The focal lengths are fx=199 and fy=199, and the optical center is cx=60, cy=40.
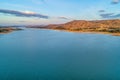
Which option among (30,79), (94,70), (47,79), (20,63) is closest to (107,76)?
(94,70)

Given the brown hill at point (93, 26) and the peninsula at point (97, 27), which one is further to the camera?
the brown hill at point (93, 26)

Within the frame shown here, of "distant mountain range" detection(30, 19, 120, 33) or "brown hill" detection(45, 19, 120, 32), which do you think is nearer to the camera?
"distant mountain range" detection(30, 19, 120, 33)

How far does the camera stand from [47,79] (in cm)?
1152

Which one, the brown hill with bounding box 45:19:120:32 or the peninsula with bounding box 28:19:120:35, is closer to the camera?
the peninsula with bounding box 28:19:120:35

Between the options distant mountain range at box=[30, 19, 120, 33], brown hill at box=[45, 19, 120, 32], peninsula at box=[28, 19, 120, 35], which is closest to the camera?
peninsula at box=[28, 19, 120, 35]

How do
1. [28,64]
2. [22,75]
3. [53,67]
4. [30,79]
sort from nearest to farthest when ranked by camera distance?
[30,79] → [22,75] → [53,67] → [28,64]

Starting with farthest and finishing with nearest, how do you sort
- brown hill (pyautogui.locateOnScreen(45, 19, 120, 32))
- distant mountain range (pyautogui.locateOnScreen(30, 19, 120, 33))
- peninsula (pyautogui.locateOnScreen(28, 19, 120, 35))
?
brown hill (pyautogui.locateOnScreen(45, 19, 120, 32))
distant mountain range (pyautogui.locateOnScreen(30, 19, 120, 33))
peninsula (pyautogui.locateOnScreen(28, 19, 120, 35))

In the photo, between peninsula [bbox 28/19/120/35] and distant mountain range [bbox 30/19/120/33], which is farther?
distant mountain range [bbox 30/19/120/33]

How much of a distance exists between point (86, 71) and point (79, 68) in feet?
3.22

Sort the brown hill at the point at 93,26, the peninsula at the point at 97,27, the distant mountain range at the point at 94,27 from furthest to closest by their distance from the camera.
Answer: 1. the brown hill at the point at 93,26
2. the distant mountain range at the point at 94,27
3. the peninsula at the point at 97,27

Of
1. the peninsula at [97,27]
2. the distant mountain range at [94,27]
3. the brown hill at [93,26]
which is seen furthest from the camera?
the brown hill at [93,26]

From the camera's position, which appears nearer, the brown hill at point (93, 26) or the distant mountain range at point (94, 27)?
the distant mountain range at point (94, 27)

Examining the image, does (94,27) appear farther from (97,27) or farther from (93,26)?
(93,26)

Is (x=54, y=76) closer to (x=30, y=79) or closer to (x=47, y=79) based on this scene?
(x=47, y=79)
